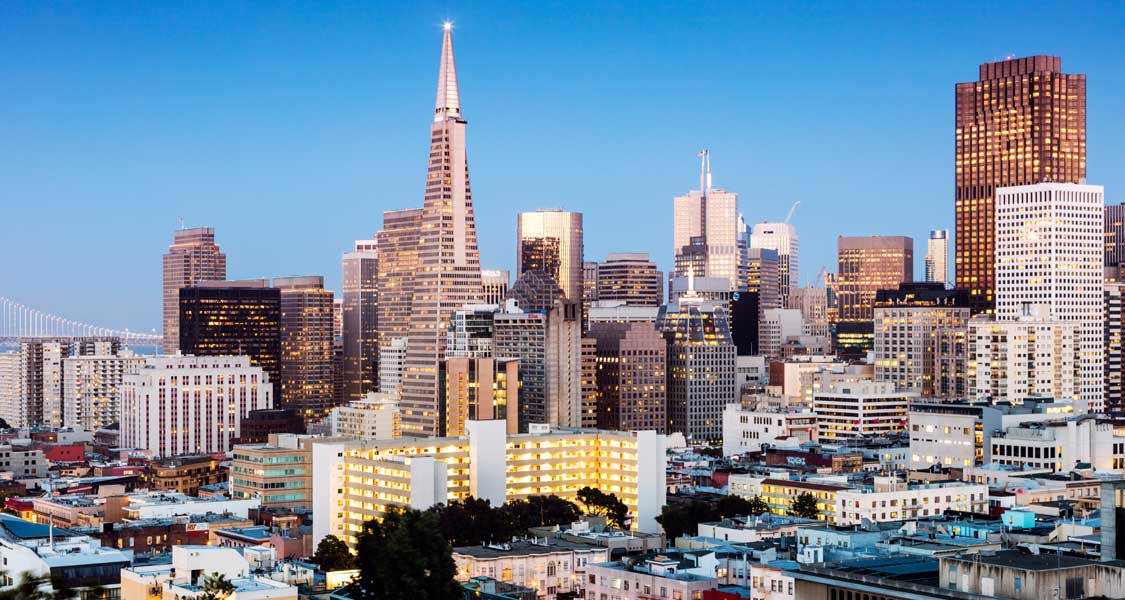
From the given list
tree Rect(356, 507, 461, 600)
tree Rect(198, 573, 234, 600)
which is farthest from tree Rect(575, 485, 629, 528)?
tree Rect(198, 573, 234, 600)

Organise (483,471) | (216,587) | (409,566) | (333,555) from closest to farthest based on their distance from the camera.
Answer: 1. (216,587)
2. (409,566)
3. (333,555)
4. (483,471)

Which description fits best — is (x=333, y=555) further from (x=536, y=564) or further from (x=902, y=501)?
(x=902, y=501)

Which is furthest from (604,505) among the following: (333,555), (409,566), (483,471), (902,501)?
(409,566)

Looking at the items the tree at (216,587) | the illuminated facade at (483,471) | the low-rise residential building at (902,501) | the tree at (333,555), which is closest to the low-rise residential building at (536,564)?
the tree at (333,555)

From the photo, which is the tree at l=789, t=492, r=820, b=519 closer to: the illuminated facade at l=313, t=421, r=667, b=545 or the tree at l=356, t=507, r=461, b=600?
the illuminated facade at l=313, t=421, r=667, b=545

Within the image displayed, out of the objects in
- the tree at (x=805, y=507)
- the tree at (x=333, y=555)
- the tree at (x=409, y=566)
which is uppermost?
the tree at (x=409, y=566)

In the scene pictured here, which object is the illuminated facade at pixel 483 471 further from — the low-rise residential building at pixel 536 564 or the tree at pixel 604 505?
the low-rise residential building at pixel 536 564

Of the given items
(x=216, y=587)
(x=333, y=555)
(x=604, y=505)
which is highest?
(x=216, y=587)
